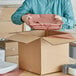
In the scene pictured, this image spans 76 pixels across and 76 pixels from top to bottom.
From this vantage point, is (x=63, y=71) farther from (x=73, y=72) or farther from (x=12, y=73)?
(x=12, y=73)

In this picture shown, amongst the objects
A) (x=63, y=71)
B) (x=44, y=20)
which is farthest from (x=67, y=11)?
(x=63, y=71)

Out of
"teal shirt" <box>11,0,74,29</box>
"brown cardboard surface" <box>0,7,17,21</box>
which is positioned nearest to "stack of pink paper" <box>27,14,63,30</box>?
"teal shirt" <box>11,0,74,29</box>

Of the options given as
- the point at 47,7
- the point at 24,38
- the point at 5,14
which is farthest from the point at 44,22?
the point at 5,14

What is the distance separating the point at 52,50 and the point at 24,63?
0.20 metres

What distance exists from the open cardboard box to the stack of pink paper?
70 millimetres

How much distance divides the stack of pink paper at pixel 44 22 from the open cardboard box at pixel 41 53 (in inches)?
2.8

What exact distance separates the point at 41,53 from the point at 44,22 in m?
0.20

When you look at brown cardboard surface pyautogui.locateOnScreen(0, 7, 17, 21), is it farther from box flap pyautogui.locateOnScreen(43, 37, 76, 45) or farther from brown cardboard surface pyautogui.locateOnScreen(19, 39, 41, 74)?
box flap pyautogui.locateOnScreen(43, 37, 76, 45)

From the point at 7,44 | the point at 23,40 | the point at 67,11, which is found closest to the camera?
the point at 23,40

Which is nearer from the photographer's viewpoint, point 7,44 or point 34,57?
point 34,57

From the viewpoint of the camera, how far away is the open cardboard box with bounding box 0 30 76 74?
1.11 metres

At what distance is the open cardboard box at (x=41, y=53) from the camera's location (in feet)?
3.63

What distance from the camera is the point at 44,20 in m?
1.23

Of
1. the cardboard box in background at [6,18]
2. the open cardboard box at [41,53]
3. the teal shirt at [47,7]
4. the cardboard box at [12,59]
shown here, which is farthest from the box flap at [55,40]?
the cardboard box in background at [6,18]
